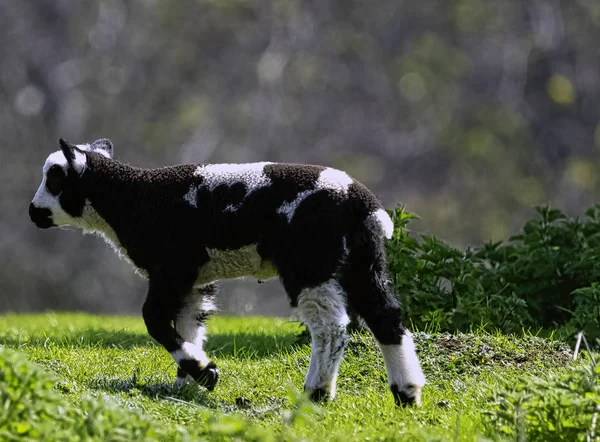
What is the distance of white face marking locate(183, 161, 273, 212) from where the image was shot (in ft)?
21.5

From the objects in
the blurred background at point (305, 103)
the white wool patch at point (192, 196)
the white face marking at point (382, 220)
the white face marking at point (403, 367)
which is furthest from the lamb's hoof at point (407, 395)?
the blurred background at point (305, 103)

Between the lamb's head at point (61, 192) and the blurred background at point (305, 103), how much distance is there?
55.4 feet

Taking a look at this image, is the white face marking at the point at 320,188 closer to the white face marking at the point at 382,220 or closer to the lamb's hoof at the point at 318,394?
the white face marking at the point at 382,220

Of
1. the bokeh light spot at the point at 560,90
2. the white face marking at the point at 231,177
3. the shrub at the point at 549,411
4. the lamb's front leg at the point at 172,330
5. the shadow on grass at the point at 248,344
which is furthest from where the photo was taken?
the bokeh light spot at the point at 560,90

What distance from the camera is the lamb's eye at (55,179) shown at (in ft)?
23.6

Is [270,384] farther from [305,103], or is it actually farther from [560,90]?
[560,90]

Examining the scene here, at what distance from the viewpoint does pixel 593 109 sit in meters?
25.9

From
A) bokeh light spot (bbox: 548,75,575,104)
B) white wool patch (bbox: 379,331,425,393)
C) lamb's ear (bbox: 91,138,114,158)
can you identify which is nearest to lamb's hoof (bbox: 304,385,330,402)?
white wool patch (bbox: 379,331,425,393)

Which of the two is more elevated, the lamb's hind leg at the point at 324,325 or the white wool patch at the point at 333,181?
the white wool patch at the point at 333,181

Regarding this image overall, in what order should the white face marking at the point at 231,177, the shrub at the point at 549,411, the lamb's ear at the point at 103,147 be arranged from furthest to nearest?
the lamb's ear at the point at 103,147 → the white face marking at the point at 231,177 → the shrub at the point at 549,411

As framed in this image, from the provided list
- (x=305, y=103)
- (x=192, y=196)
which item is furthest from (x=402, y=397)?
(x=305, y=103)

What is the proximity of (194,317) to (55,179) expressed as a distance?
142 centimetres

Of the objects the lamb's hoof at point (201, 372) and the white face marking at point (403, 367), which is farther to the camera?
the lamb's hoof at point (201, 372)

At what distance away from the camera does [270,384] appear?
705 cm
